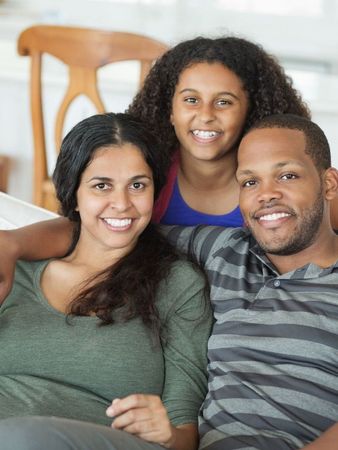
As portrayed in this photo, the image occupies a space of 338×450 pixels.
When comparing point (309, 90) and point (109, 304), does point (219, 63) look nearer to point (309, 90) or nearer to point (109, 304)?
point (109, 304)

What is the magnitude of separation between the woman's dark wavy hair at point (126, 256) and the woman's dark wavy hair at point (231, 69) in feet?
0.85

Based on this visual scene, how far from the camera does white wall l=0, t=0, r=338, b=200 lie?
3479mm

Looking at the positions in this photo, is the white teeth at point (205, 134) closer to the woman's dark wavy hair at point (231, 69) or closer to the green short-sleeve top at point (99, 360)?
the woman's dark wavy hair at point (231, 69)

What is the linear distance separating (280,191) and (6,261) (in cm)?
50

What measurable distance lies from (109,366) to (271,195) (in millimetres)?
412

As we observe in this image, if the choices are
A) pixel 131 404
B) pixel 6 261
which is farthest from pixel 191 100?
pixel 131 404

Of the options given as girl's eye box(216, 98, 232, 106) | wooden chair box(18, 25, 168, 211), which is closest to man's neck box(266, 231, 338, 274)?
girl's eye box(216, 98, 232, 106)

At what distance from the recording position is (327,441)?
4.44 feet

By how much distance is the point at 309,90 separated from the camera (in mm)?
3328

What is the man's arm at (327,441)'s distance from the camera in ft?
4.42

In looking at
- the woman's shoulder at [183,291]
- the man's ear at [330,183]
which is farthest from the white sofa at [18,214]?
the man's ear at [330,183]

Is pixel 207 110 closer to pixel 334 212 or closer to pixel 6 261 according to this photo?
pixel 334 212

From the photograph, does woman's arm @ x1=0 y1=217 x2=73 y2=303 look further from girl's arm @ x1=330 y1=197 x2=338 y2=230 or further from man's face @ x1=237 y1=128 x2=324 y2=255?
girl's arm @ x1=330 y1=197 x2=338 y2=230

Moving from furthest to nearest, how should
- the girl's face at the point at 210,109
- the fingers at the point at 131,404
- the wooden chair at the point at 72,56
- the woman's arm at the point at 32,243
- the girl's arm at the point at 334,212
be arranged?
1. the wooden chair at the point at 72,56
2. the girl's face at the point at 210,109
3. the girl's arm at the point at 334,212
4. the woman's arm at the point at 32,243
5. the fingers at the point at 131,404
